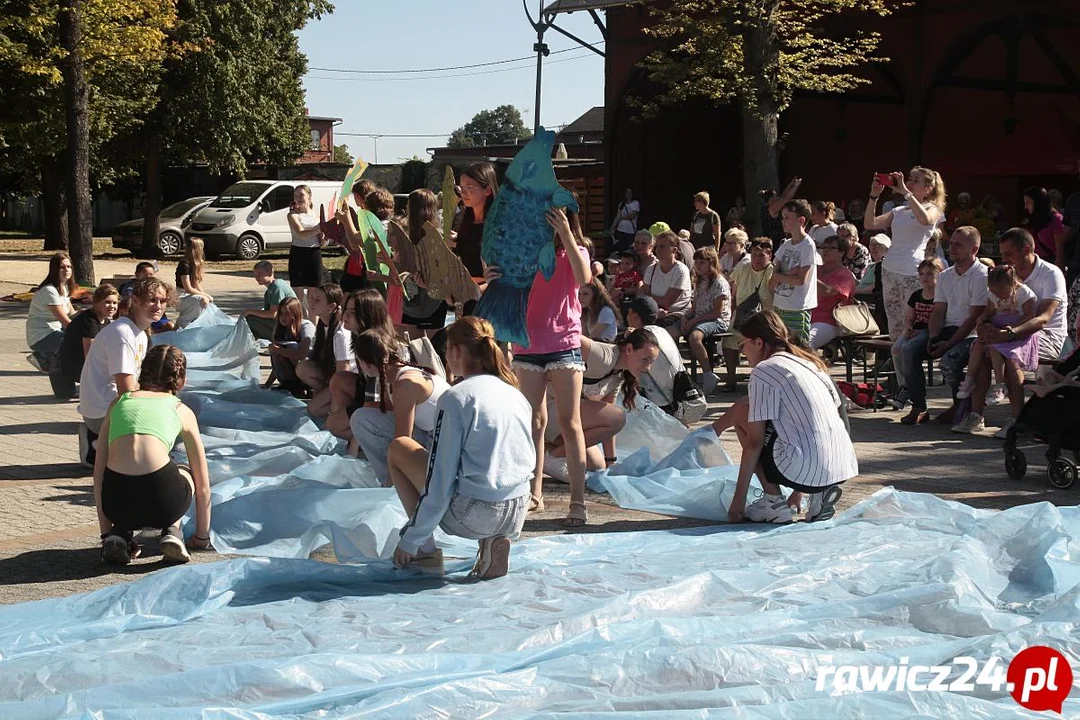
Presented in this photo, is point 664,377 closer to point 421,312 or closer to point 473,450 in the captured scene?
point 421,312

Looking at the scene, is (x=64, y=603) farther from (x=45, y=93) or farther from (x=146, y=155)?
(x=146, y=155)

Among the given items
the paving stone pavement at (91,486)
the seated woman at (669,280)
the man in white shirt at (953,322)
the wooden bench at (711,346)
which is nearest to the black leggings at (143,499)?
the paving stone pavement at (91,486)

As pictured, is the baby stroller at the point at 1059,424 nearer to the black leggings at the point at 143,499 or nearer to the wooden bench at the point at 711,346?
the wooden bench at the point at 711,346

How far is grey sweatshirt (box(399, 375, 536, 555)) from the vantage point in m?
5.45

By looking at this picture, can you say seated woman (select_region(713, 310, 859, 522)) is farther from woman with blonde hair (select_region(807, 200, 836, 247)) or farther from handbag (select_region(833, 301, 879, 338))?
woman with blonde hair (select_region(807, 200, 836, 247))

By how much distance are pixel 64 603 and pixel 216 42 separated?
30.6 meters

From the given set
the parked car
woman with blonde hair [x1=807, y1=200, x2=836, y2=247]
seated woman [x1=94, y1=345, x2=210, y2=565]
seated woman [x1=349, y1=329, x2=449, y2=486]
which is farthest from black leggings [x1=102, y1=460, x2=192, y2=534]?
the parked car

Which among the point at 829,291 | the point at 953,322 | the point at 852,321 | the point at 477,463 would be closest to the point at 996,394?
the point at 953,322

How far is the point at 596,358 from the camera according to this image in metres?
8.40

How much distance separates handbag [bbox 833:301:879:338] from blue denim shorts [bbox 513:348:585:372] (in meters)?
5.20

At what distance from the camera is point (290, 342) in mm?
11469

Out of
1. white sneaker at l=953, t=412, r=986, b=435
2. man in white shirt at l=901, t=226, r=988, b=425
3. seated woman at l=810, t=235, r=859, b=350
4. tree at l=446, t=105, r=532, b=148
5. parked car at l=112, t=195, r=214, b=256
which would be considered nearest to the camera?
white sneaker at l=953, t=412, r=986, b=435

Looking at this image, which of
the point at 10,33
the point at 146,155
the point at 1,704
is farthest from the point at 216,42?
the point at 1,704

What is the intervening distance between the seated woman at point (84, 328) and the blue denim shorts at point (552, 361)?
14.3 ft
